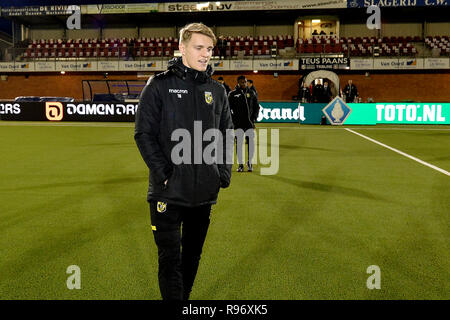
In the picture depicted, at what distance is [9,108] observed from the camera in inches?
1033

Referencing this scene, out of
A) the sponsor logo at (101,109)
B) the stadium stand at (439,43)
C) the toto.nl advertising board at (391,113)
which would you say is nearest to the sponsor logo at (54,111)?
the sponsor logo at (101,109)

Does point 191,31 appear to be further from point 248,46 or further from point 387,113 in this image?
point 248,46

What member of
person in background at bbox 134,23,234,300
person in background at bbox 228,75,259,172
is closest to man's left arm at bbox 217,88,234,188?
person in background at bbox 134,23,234,300

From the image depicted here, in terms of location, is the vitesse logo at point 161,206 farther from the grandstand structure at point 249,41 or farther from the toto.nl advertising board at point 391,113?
the grandstand structure at point 249,41

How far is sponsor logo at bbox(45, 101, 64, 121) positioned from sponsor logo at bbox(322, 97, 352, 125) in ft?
46.9

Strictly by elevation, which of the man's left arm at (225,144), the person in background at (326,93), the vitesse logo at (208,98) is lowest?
the man's left arm at (225,144)

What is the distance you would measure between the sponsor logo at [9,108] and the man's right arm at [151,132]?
26.2 m

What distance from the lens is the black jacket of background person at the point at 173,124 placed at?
2.68 m

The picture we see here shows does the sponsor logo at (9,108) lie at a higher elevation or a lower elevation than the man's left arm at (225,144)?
higher

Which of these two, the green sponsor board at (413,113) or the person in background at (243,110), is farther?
the green sponsor board at (413,113)

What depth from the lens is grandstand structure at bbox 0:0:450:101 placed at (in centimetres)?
3422

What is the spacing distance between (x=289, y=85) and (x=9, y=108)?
19951 mm

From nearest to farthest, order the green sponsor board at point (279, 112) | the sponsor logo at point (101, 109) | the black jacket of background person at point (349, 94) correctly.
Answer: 1. the green sponsor board at point (279, 112)
2. the sponsor logo at point (101, 109)
3. the black jacket of background person at point (349, 94)

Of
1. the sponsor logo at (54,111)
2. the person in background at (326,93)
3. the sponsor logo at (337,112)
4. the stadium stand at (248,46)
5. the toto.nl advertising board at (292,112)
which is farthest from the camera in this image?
the stadium stand at (248,46)
